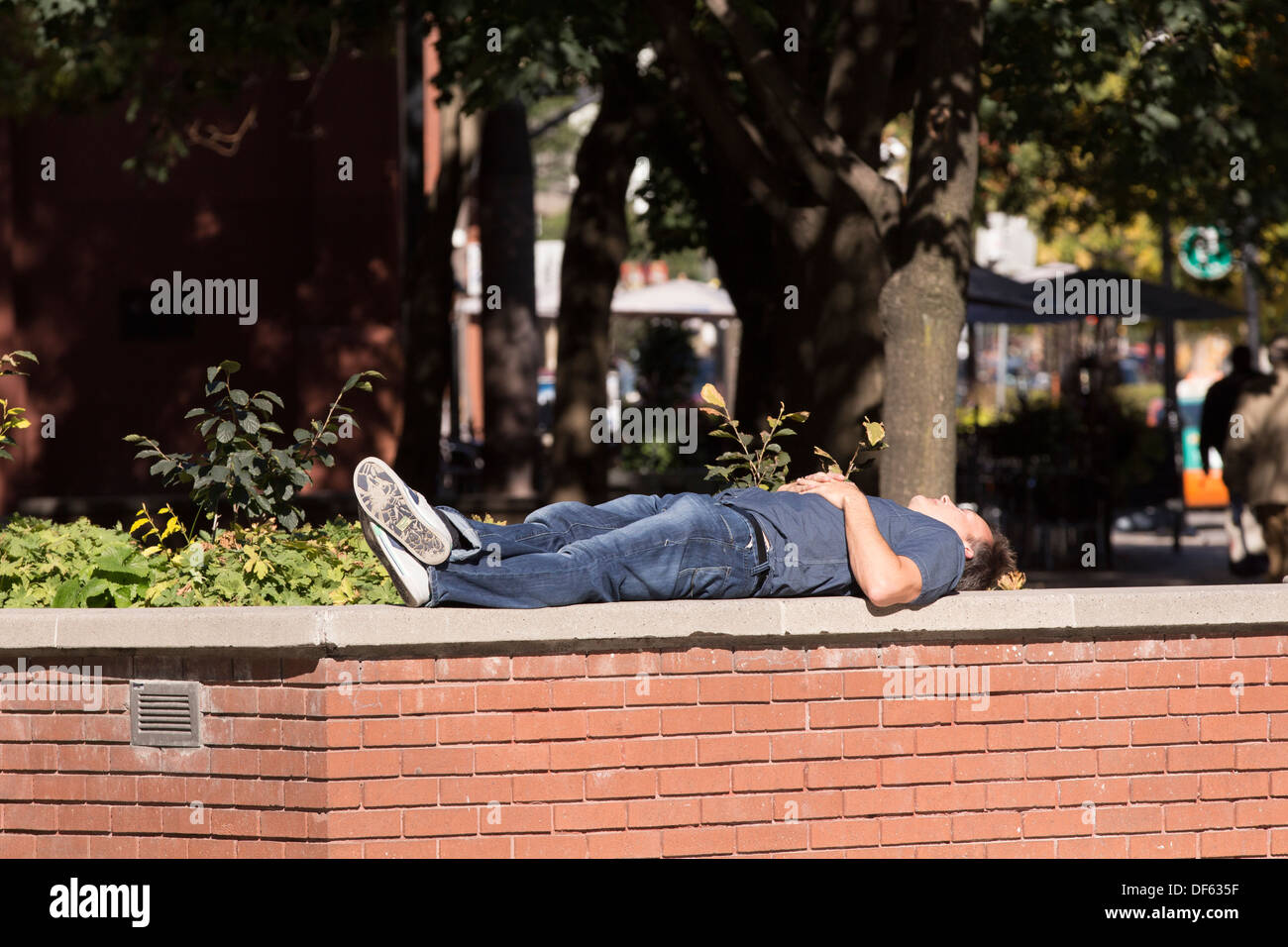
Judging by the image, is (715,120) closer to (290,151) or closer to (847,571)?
(847,571)

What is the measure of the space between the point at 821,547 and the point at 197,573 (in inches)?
87.0

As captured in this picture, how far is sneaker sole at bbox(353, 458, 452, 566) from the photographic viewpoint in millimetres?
5102

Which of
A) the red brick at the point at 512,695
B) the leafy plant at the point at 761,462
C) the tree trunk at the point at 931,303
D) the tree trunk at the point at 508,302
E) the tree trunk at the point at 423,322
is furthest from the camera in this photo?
the tree trunk at the point at 508,302

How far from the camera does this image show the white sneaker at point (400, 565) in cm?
517

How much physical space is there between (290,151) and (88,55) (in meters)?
2.86

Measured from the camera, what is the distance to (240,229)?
15.9 metres

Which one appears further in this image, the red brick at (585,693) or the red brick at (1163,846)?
the red brick at (1163,846)

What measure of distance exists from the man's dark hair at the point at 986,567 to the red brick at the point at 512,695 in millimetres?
1608

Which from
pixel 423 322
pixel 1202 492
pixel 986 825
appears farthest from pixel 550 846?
pixel 1202 492

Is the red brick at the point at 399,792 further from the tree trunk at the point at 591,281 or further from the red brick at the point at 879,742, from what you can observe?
the tree trunk at the point at 591,281

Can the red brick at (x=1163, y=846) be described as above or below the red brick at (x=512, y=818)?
below

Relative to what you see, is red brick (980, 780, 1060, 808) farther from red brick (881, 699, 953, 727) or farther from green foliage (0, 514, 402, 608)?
green foliage (0, 514, 402, 608)

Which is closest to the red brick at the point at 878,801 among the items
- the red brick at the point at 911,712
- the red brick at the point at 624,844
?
the red brick at the point at 911,712

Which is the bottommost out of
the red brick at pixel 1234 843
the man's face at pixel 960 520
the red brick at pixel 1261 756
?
the red brick at pixel 1234 843
